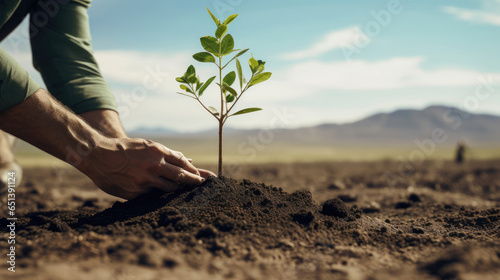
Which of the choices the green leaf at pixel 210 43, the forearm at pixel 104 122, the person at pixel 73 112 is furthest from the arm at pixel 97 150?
the green leaf at pixel 210 43

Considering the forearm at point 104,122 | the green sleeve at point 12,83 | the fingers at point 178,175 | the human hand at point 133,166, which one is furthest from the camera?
the forearm at point 104,122

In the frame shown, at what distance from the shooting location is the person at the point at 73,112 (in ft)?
7.28

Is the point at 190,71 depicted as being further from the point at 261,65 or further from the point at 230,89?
the point at 261,65

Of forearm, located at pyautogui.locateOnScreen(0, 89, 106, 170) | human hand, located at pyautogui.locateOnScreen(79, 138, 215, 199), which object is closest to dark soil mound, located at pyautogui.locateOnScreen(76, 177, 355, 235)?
human hand, located at pyautogui.locateOnScreen(79, 138, 215, 199)

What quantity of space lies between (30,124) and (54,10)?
141cm

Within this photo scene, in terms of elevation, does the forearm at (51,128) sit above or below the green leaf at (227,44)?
below

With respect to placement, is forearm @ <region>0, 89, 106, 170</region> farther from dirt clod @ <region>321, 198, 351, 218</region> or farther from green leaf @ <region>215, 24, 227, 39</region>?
dirt clod @ <region>321, 198, 351, 218</region>

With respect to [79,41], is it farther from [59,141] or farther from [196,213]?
[196,213]

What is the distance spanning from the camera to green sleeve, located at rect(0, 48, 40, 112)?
2088 millimetres

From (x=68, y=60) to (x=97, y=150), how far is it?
1.16 metres

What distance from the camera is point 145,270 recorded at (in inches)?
63.1

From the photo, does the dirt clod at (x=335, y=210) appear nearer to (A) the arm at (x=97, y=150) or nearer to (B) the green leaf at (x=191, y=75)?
(A) the arm at (x=97, y=150)

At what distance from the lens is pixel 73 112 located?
8.38 ft

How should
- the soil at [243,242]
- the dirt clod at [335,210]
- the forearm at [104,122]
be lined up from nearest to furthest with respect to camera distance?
the soil at [243,242]
the dirt clod at [335,210]
the forearm at [104,122]
